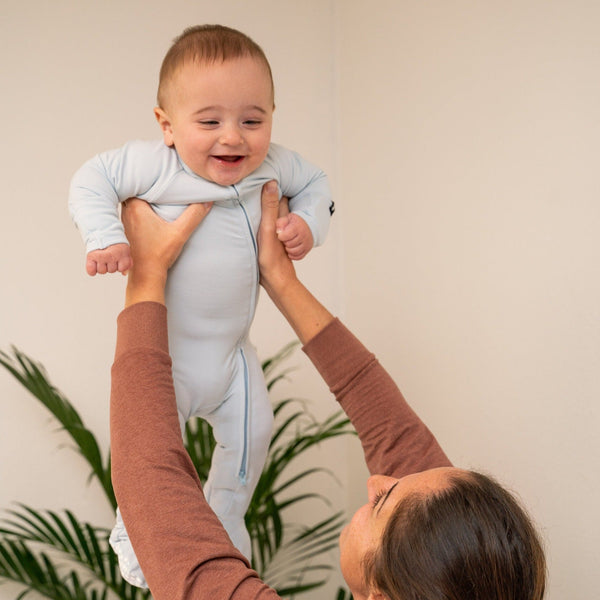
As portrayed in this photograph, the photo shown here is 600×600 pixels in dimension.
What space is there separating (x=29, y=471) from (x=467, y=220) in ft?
4.60

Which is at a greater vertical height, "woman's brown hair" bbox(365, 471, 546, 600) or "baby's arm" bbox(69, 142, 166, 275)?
"baby's arm" bbox(69, 142, 166, 275)

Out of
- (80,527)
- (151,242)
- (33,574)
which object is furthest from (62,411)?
(151,242)

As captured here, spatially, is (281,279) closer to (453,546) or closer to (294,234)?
(294,234)

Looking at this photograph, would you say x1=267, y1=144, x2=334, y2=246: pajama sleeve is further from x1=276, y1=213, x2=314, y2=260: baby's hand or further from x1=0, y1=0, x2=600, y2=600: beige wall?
x1=0, y1=0, x2=600, y2=600: beige wall

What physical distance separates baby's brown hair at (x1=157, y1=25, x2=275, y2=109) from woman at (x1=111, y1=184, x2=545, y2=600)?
21cm

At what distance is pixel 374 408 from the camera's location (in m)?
1.28

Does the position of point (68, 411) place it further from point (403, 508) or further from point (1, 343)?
point (403, 508)

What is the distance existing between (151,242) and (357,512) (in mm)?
482

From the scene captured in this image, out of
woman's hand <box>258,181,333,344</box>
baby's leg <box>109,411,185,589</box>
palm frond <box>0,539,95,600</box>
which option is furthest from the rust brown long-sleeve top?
palm frond <box>0,539,95,600</box>

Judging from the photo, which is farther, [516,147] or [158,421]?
[516,147]

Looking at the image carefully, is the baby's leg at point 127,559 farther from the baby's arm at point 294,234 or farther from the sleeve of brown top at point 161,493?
the baby's arm at point 294,234

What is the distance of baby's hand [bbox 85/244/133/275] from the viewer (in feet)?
3.47

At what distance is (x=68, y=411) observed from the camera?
1.97 m

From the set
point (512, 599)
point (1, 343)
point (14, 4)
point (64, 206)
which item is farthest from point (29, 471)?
point (512, 599)
